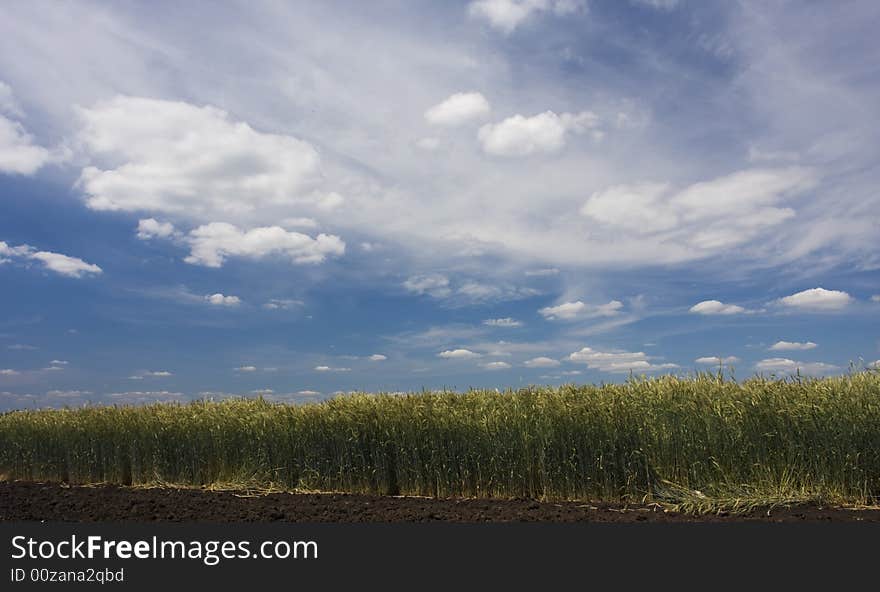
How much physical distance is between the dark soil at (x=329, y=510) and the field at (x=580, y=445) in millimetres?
396

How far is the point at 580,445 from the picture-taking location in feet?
31.8

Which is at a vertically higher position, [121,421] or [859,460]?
[121,421]

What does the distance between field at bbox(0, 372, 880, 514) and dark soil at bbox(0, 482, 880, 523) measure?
0.40 meters

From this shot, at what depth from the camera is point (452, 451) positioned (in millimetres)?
10305

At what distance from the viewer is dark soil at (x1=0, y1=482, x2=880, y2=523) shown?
8.24m

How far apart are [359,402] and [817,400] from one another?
7691mm

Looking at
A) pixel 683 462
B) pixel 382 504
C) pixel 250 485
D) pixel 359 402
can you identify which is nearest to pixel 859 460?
pixel 683 462

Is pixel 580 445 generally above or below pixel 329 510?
above

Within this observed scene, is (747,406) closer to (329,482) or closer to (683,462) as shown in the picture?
(683,462)

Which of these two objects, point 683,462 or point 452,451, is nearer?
point 683,462

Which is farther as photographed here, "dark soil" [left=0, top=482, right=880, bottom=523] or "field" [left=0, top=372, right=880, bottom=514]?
"field" [left=0, top=372, right=880, bottom=514]

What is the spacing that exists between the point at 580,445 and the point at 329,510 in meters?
3.99

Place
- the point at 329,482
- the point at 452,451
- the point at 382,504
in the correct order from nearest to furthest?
the point at 382,504
the point at 452,451
the point at 329,482

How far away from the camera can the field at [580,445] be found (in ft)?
29.8
